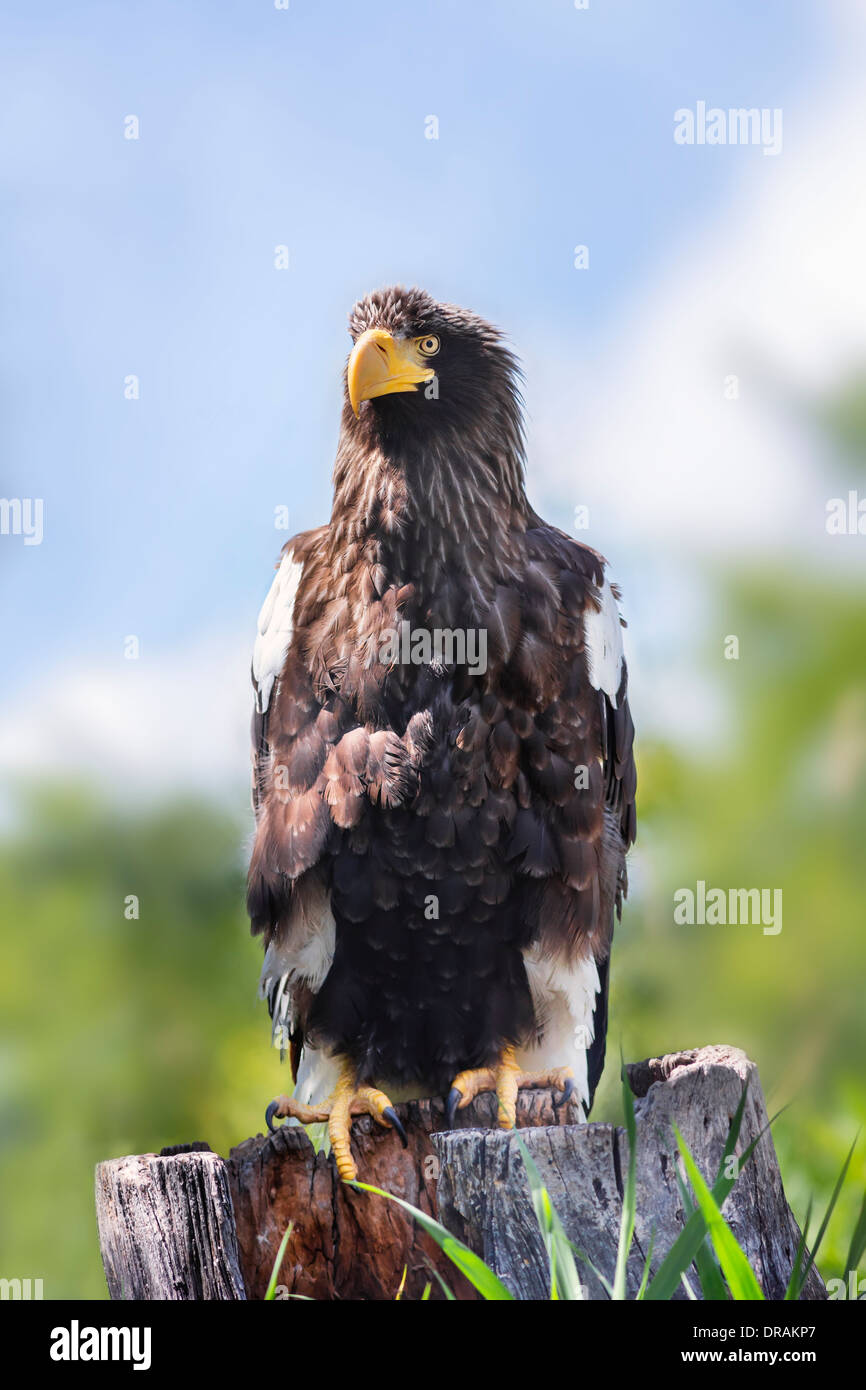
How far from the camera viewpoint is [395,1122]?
220 centimetres

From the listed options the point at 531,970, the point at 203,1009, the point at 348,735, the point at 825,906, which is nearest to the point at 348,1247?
the point at 531,970

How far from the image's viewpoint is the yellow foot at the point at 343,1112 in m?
2.18

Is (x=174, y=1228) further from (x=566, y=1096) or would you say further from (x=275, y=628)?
(x=275, y=628)

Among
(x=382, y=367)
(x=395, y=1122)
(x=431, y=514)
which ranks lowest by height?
(x=395, y=1122)

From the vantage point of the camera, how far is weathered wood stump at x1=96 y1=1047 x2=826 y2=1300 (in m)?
1.82

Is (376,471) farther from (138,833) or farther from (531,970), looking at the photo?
(138,833)

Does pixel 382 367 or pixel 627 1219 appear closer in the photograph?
pixel 627 1219

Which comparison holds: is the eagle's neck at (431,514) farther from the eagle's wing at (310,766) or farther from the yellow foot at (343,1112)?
the yellow foot at (343,1112)

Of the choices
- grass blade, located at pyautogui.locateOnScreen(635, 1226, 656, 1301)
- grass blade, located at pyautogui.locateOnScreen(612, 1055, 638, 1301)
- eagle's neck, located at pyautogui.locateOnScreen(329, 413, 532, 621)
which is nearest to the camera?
grass blade, located at pyautogui.locateOnScreen(612, 1055, 638, 1301)

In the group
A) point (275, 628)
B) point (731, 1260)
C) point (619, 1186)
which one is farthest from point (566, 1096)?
point (275, 628)

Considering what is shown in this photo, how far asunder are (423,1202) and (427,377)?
1.69 meters

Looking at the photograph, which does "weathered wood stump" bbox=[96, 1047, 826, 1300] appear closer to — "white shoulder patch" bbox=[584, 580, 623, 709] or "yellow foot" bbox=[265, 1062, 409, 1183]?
"yellow foot" bbox=[265, 1062, 409, 1183]

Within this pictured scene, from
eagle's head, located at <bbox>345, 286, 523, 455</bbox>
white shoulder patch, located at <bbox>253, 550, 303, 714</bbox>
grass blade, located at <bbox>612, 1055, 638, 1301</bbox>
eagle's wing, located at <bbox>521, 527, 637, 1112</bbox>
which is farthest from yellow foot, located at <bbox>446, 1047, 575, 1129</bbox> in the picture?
eagle's head, located at <bbox>345, 286, 523, 455</bbox>
